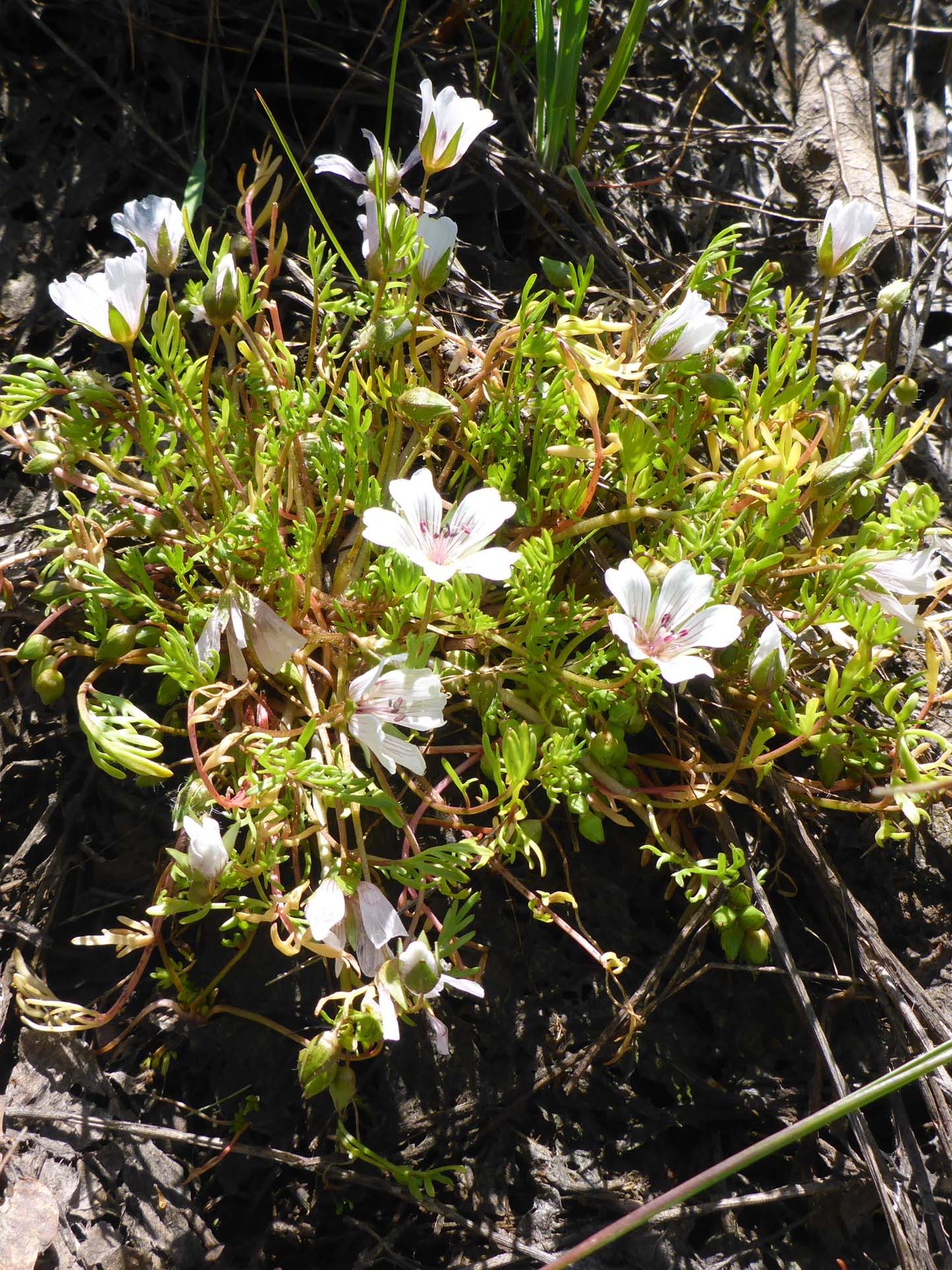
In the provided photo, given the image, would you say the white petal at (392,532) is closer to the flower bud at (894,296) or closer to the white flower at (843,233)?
the white flower at (843,233)

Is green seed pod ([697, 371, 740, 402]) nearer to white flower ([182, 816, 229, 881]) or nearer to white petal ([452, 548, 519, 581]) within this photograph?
white petal ([452, 548, 519, 581])

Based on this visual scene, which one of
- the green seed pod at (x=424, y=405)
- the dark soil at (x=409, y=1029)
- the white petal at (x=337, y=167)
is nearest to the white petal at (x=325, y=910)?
the dark soil at (x=409, y=1029)

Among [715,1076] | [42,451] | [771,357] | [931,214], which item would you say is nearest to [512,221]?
[771,357]

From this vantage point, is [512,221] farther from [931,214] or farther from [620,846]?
[620,846]

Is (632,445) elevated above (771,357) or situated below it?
below

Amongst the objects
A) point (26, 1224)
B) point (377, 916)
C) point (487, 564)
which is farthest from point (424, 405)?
point (26, 1224)

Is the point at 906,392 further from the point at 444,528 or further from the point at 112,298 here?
the point at 112,298
